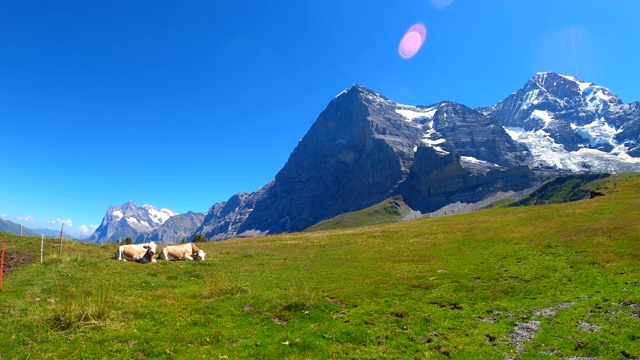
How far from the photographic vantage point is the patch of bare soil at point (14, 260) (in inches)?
1146

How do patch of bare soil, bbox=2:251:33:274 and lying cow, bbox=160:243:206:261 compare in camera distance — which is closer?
patch of bare soil, bbox=2:251:33:274

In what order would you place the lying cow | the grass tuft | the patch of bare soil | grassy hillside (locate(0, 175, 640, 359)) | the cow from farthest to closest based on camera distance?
the lying cow
the cow
the patch of bare soil
the grass tuft
grassy hillside (locate(0, 175, 640, 359))

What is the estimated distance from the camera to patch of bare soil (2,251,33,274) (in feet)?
95.5

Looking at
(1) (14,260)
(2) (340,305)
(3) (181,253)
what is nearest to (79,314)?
(2) (340,305)

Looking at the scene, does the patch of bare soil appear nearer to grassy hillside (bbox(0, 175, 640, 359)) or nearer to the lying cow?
grassy hillside (bbox(0, 175, 640, 359))

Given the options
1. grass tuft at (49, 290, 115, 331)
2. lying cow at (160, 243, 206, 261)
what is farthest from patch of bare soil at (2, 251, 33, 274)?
grass tuft at (49, 290, 115, 331)

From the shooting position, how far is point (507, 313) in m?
21.7

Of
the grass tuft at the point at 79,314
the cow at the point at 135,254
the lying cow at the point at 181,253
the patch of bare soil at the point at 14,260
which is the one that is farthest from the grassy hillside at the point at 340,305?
the lying cow at the point at 181,253

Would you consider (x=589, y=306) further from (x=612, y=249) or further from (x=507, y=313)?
(x=612, y=249)

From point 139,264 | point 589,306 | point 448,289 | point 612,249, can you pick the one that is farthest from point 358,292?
point 612,249

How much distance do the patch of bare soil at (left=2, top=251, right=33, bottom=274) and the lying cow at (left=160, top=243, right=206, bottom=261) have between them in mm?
11830

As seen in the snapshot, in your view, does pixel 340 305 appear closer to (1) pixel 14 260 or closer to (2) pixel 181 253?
(2) pixel 181 253

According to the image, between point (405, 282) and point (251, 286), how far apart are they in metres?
12.6

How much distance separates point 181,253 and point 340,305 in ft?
79.3
